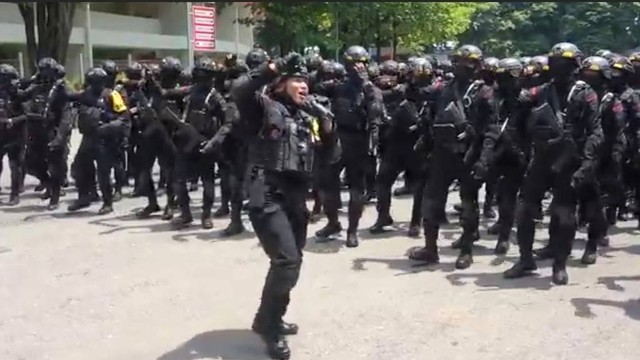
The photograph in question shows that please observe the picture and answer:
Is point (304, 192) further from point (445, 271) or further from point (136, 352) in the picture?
point (445, 271)

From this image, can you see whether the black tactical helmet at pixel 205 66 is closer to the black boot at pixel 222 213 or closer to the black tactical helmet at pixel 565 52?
the black boot at pixel 222 213

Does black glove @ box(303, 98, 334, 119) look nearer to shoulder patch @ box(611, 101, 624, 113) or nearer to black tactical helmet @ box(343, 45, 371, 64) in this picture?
black tactical helmet @ box(343, 45, 371, 64)

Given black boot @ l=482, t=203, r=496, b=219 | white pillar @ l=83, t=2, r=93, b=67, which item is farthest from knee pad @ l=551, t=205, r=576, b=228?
white pillar @ l=83, t=2, r=93, b=67

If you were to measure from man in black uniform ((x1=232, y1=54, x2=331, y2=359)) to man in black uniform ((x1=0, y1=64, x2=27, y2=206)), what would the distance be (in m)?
7.00

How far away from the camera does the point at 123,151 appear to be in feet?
39.5

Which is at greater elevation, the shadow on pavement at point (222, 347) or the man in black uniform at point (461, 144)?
the man in black uniform at point (461, 144)

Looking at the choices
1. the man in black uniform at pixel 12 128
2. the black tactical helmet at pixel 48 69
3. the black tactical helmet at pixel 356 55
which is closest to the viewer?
the black tactical helmet at pixel 356 55

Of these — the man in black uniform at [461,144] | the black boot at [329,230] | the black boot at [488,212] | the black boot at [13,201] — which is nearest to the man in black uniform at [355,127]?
the black boot at [329,230]

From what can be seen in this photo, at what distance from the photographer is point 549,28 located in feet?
163

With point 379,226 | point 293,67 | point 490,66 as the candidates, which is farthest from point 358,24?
point 293,67

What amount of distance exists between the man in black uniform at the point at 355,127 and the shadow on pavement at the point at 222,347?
2.98 metres

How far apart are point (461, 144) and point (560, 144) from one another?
928 millimetres

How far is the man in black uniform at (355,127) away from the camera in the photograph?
8430mm

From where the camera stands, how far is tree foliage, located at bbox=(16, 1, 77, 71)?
21297 millimetres
